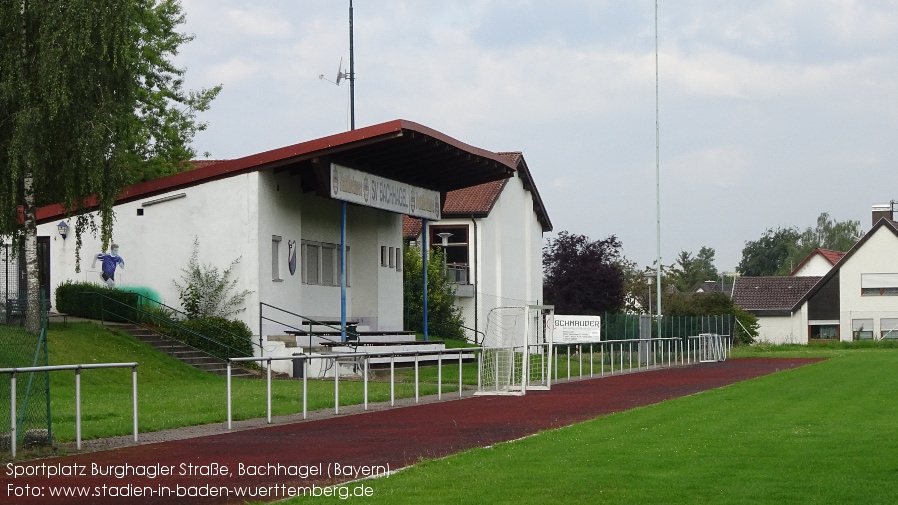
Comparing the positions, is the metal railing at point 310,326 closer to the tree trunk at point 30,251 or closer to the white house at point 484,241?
the tree trunk at point 30,251

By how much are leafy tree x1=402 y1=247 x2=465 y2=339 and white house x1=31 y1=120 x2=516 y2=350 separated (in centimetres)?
1317

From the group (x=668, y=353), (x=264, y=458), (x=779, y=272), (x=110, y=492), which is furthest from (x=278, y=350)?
(x=779, y=272)

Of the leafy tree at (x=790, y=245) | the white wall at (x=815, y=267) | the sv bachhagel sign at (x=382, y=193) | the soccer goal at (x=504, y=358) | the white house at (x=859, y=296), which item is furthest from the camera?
the leafy tree at (x=790, y=245)

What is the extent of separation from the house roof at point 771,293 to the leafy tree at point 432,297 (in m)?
48.1

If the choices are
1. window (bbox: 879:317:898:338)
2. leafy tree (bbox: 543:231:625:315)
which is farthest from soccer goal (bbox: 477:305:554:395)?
window (bbox: 879:317:898:338)

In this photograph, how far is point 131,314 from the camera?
110 ft

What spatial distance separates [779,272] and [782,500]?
16267 centimetres

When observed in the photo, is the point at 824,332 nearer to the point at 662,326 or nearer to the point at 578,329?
the point at 662,326

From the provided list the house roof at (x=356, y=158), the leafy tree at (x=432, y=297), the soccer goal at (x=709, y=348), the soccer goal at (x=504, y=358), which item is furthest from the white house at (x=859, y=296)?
the soccer goal at (x=504, y=358)

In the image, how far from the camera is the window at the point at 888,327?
82.8 metres

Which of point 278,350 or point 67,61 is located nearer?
point 67,61

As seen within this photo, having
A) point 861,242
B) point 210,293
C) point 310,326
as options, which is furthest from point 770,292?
point 210,293

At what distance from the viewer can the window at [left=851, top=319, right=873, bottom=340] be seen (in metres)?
84.0

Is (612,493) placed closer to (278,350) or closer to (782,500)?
(782,500)
